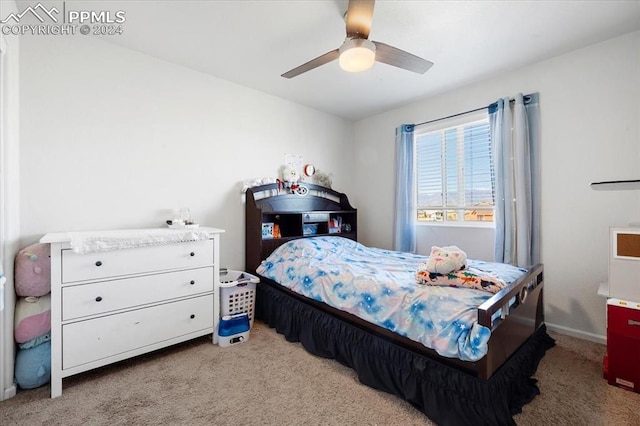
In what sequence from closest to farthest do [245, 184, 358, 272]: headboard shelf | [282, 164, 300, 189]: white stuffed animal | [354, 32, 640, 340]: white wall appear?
[354, 32, 640, 340]: white wall, [245, 184, 358, 272]: headboard shelf, [282, 164, 300, 189]: white stuffed animal

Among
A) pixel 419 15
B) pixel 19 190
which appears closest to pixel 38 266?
pixel 19 190

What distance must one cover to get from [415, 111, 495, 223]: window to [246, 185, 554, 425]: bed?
974 mm

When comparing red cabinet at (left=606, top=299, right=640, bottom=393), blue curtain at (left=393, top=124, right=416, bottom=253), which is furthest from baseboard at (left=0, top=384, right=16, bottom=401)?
red cabinet at (left=606, top=299, right=640, bottom=393)

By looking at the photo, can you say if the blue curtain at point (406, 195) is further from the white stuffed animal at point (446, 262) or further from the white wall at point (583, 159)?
the white stuffed animal at point (446, 262)

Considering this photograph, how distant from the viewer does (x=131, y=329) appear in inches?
76.7

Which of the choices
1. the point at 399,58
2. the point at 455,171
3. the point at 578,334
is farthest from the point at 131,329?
the point at 578,334

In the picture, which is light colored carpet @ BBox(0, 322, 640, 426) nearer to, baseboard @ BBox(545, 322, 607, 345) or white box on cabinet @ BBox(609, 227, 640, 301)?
baseboard @ BBox(545, 322, 607, 345)

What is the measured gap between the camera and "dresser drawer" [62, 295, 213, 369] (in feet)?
5.72

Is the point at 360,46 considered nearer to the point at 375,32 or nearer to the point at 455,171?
the point at 375,32

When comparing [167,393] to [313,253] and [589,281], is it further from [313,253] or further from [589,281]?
[589,281]

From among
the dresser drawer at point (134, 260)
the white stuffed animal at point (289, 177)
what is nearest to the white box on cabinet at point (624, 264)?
the white stuffed animal at point (289, 177)

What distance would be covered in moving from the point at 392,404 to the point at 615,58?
3.29m

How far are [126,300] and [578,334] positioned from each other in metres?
3.80

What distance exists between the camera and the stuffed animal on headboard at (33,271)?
5.73ft
